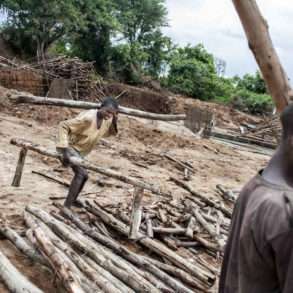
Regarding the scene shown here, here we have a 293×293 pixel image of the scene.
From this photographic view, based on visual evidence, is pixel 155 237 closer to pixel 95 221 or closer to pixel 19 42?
pixel 95 221

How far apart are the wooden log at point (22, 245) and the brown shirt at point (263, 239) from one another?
252 centimetres

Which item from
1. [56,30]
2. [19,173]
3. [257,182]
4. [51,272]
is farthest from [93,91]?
[257,182]

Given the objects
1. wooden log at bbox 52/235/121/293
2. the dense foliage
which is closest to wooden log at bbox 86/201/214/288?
wooden log at bbox 52/235/121/293

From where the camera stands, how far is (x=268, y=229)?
1.10 metres

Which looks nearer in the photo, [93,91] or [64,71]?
[64,71]

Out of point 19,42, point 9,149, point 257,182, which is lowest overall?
point 9,149

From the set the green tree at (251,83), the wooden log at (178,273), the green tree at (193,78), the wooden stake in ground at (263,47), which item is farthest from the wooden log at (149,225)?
the green tree at (251,83)

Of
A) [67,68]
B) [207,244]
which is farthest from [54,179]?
[67,68]

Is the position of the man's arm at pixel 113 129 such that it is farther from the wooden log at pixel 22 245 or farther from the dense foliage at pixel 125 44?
the dense foliage at pixel 125 44

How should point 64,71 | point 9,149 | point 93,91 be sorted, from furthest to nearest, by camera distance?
point 93,91 < point 64,71 < point 9,149

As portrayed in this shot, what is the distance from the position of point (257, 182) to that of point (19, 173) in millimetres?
5258

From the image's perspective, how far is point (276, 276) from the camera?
3.84 feet

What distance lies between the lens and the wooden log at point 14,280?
2.89m

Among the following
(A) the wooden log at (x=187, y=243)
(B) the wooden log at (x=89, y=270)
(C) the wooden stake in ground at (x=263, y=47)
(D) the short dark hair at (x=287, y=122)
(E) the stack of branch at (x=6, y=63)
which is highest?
(C) the wooden stake in ground at (x=263, y=47)
